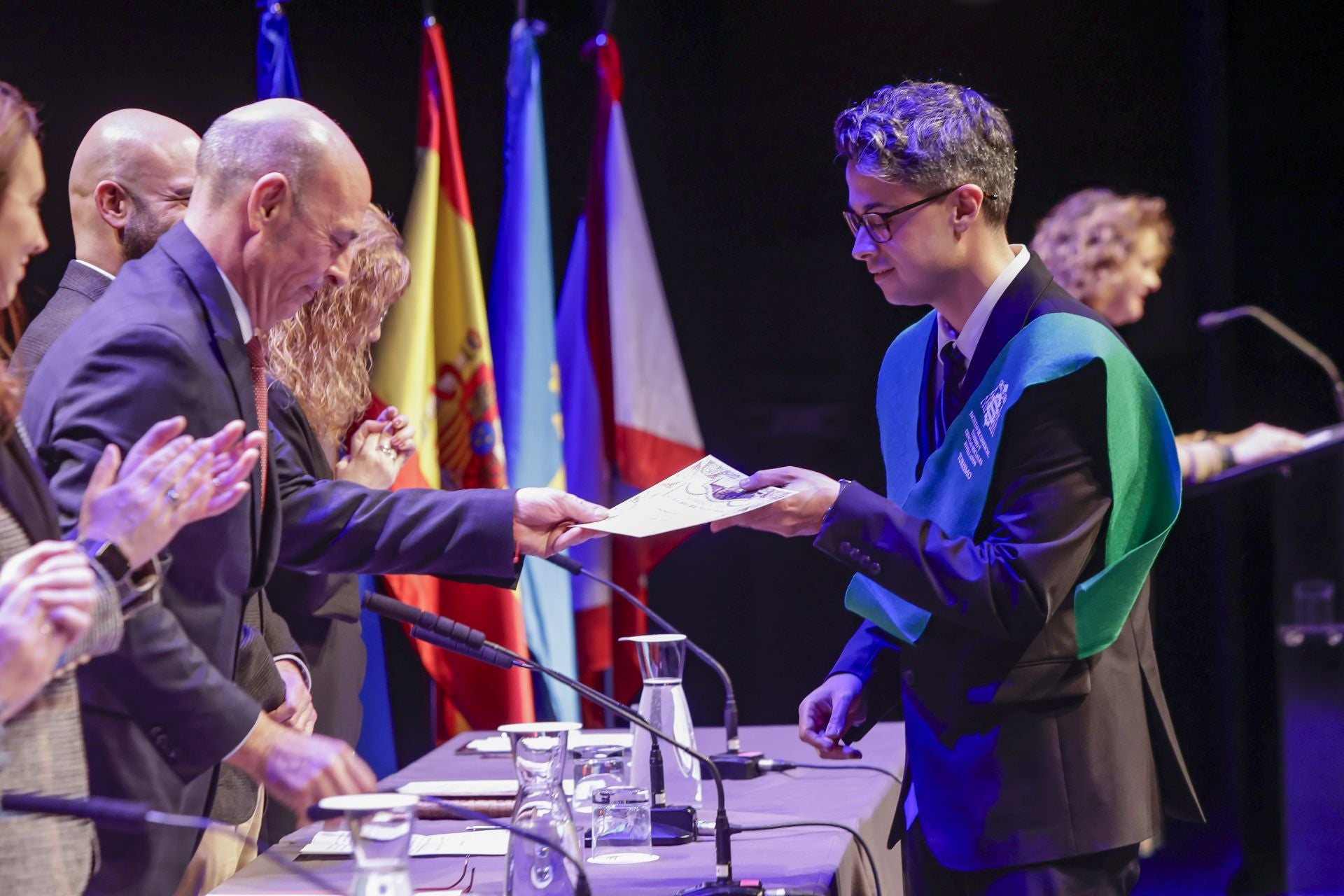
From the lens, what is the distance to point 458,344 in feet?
13.0

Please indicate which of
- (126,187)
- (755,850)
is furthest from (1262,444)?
(126,187)

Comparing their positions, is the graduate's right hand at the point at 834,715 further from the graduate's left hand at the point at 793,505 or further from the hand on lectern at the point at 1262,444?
the hand on lectern at the point at 1262,444

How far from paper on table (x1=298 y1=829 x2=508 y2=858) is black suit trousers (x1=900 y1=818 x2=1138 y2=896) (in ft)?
1.99

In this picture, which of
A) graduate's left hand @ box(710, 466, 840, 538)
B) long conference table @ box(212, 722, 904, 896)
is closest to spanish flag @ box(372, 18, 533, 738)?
long conference table @ box(212, 722, 904, 896)

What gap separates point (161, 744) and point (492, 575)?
629 mm

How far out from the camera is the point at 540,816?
149 cm

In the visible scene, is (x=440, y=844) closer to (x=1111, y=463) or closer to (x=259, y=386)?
(x=259, y=386)

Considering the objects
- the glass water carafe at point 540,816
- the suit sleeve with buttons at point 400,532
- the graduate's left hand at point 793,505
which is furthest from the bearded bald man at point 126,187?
the glass water carafe at point 540,816

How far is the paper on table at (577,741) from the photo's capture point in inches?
97.4

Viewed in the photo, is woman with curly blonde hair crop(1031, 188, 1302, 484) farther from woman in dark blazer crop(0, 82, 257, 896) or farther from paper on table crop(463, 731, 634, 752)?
woman in dark blazer crop(0, 82, 257, 896)

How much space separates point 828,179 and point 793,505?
273 cm

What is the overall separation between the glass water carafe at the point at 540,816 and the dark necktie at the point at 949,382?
0.79 meters

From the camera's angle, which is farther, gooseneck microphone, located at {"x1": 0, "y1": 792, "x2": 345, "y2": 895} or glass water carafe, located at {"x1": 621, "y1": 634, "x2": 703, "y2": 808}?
glass water carafe, located at {"x1": 621, "y1": 634, "x2": 703, "y2": 808}

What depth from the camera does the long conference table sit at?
5.46 feet
